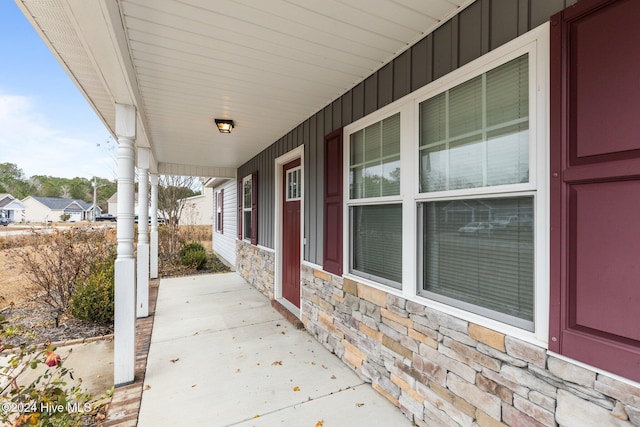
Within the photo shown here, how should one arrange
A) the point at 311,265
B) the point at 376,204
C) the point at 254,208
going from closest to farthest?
the point at 376,204 → the point at 311,265 → the point at 254,208

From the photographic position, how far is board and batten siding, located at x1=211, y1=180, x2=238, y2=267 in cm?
854

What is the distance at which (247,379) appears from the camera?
105 inches

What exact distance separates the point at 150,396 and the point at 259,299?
2.73m

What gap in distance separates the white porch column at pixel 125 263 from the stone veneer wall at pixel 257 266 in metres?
2.51

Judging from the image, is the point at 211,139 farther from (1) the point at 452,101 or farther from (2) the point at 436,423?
(2) the point at 436,423

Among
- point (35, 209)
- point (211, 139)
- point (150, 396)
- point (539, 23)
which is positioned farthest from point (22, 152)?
point (539, 23)

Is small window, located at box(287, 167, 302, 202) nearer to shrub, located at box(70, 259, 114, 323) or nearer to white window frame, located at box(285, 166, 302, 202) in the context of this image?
white window frame, located at box(285, 166, 302, 202)

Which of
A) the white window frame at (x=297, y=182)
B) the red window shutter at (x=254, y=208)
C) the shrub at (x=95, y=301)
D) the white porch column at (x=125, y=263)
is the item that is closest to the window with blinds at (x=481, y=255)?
the white window frame at (x=297, y=182)

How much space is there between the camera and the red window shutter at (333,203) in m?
3.07

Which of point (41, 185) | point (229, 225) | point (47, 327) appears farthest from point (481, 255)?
point (41, 185)

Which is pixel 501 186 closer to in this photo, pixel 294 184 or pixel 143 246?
pixel 294 184

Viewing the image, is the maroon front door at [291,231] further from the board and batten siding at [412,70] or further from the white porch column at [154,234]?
the white porch column at [154,234]

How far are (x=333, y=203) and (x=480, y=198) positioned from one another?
5.33ft

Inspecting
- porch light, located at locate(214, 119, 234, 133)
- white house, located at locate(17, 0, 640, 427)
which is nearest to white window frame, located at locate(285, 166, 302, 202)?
white house, located at locate(17, 0, 640, 427)
